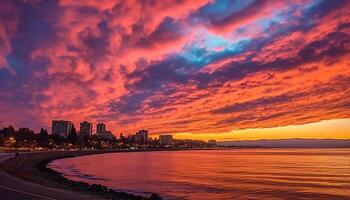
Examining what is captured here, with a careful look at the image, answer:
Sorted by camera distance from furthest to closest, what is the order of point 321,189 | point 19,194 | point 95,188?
point 321,189
point 95,188
point 19,194

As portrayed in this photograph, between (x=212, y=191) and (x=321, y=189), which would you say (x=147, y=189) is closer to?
(x=212, y=191)

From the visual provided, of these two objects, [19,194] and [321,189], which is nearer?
[19,194]

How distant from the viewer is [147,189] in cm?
4756

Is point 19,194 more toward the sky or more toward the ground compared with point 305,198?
more toward the sky

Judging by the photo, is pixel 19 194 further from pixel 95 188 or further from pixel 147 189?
pixel 147 189

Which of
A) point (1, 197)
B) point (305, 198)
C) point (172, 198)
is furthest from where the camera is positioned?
point (305, 198)

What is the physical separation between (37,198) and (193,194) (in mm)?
23193

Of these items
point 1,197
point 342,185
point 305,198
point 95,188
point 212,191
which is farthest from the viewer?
point 342,185

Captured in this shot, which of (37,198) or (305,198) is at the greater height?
(37,198)

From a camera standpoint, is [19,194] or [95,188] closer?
[19,194]

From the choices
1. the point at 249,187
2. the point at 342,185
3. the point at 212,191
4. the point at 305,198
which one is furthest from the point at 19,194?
the point at 342,185

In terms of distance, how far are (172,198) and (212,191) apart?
27.9ft

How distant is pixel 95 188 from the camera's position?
36219 mm

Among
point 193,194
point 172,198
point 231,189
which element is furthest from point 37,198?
point 231,189
